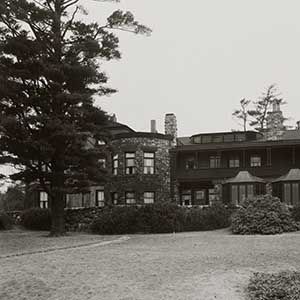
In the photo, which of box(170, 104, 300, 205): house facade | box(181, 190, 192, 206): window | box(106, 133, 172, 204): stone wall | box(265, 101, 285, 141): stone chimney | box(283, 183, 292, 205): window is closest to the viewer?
box(283, 183, 292, 205): window

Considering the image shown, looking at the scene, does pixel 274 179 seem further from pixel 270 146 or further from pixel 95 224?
pixel 95 224

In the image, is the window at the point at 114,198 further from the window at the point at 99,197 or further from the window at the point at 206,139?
the window at the point at 206,139

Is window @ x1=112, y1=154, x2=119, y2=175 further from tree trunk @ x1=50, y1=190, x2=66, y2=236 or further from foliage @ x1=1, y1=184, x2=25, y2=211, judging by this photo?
foliage @ x1=1, y1=184, x2=25, y2=211

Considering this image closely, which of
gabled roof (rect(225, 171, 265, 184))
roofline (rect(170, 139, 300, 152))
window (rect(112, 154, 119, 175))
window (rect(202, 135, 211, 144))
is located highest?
window (rect(202, 135, 211, 144))

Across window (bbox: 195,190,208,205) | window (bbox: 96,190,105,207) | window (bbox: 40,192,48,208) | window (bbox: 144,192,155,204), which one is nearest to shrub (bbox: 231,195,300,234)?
window (bbox: 144,192,155,204)

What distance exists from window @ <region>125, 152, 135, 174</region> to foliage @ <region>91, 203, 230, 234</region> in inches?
382

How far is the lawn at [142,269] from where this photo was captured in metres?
12.5

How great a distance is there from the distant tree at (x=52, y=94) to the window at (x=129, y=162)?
11.3 meters

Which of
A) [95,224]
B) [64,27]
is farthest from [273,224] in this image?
[64,27]

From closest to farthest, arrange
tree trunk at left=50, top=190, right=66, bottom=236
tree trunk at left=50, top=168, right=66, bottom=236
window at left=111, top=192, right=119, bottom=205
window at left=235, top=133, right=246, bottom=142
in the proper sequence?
tree trunk at left=50, top=168, right=66, bottom=236
tree trunk at left=50, top=190, right=66, bottom=236
window at left=111, top=192, right=119, bottom=205
window at left=235, top=133, right=246, bottom=142

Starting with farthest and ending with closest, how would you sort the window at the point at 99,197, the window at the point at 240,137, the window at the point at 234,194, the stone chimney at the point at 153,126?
the stone chimney at the point at 153,126, the window at the point at 240,137, the window at the point at 99,197, the window at the point at 234,194

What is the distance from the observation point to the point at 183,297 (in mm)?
11836

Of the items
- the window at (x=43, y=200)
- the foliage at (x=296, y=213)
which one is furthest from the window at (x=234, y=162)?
the window at (x=43, y=200)

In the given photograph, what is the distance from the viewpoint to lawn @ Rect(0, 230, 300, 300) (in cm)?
1246
